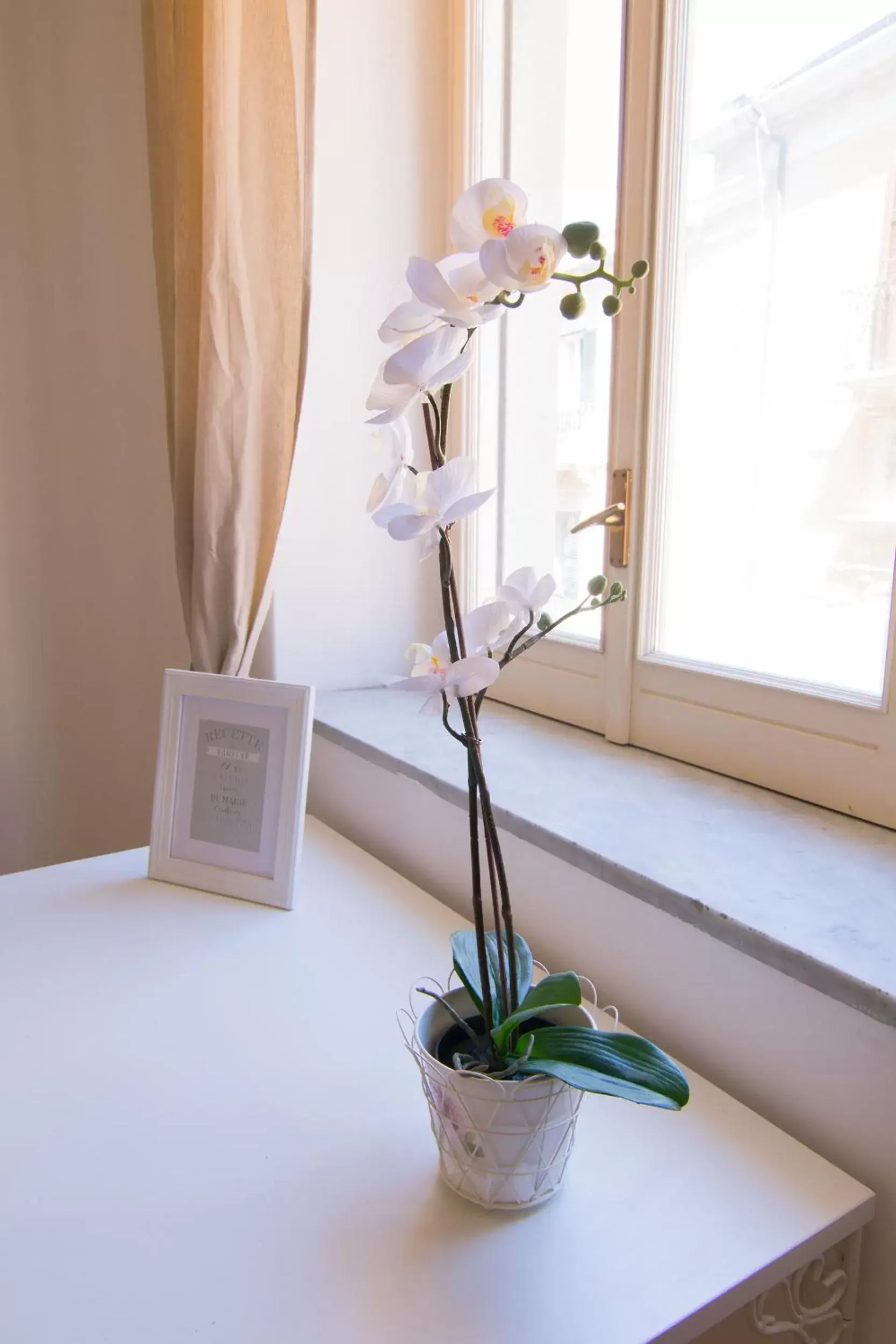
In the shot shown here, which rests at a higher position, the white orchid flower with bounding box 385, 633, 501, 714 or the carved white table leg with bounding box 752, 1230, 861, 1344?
the white orchid flower with bounding box 385, 633, 501, 714

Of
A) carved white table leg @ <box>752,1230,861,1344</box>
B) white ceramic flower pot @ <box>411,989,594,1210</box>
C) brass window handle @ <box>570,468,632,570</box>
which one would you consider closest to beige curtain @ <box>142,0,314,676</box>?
brass window handle @ <box>570,468,632,570</box>

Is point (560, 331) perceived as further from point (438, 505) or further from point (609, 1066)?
point (609, 1066)

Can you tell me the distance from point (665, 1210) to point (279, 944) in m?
0.49

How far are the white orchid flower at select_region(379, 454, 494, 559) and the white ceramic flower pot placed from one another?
0.34m

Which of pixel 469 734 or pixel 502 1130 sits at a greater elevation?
pixel 469 734

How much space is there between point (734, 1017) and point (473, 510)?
0.47 meters

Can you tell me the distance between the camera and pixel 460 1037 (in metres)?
0.67

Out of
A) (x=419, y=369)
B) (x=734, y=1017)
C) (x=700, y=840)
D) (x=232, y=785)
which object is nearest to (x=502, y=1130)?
(x=734, y=1017)

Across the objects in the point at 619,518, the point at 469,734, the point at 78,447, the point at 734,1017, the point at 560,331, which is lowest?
the point at 734,1017

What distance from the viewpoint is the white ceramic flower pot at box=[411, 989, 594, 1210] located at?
23.3 inches

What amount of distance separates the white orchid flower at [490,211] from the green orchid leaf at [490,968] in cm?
46

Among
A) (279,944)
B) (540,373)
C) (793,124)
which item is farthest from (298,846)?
(793,124)

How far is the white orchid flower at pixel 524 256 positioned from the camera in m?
0.52

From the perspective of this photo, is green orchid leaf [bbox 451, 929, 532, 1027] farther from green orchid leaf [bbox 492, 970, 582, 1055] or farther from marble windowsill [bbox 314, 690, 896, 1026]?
marble windowsill [bbox 314, 690, 896, 1026]
